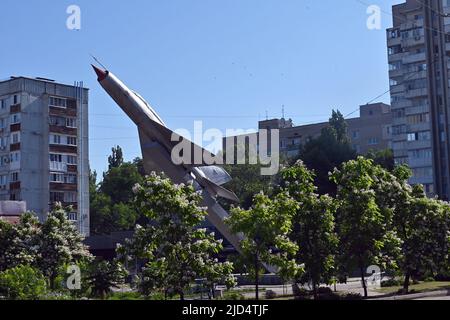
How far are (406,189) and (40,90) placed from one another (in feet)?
152

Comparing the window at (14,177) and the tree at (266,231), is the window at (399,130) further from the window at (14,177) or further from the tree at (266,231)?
the tree at (266,231)

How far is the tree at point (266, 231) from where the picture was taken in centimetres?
2656

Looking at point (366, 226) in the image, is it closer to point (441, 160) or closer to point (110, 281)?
point (110, 281)

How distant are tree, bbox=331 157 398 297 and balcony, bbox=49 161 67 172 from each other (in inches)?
1741

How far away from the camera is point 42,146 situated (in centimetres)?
6894

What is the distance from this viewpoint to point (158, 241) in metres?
25.0

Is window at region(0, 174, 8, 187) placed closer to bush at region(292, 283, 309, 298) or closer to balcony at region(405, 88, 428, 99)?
bush at region(292, 283, 309, 298)

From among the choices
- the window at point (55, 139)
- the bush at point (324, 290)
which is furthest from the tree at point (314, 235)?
the window at point (55, 139)

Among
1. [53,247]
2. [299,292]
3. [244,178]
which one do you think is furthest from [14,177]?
[299,292]

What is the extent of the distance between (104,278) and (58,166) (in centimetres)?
4039

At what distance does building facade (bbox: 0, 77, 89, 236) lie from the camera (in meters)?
67.6

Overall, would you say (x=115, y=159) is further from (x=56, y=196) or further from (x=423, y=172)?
(x=423, y=172)

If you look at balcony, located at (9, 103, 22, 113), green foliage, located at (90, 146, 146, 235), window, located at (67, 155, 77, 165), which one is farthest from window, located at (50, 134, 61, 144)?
green foliage, located at (90, 146, 146, 235)
